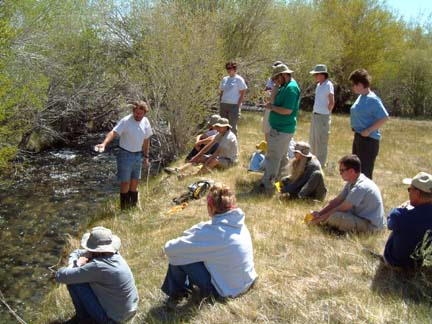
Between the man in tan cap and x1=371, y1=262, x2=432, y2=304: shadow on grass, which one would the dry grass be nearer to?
x1=371, y1=262, x2=432, y2=304: shadow on grass

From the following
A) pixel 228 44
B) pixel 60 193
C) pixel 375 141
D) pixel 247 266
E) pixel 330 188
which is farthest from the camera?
pixel 228 44

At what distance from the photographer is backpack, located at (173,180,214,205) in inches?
332

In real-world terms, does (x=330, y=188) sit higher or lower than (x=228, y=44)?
lower

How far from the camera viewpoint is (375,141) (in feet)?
22.7

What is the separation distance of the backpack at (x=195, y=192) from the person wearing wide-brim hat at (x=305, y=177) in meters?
1.42

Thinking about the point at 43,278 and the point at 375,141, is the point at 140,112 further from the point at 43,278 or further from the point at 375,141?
the point at 375,141

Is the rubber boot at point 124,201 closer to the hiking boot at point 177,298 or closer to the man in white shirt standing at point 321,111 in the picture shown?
the man in white shirt standing at point 321,111

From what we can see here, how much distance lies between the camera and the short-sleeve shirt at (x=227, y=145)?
983 cm

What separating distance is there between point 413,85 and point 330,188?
2803cm

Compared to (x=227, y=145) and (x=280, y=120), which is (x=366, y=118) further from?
(x=227, y=145)

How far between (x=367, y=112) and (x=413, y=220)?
2.52 m

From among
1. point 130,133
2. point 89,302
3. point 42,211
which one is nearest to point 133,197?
point 130,133

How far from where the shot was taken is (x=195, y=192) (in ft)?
27.6

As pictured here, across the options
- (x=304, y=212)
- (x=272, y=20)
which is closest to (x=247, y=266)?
(x=304, y=212)
